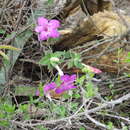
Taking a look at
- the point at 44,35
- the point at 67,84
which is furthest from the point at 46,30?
the point at 67,84

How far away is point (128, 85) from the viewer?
1.84 meters

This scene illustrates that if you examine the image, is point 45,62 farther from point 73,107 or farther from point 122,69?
point 122,69

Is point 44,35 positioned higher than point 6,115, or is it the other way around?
point 44,35

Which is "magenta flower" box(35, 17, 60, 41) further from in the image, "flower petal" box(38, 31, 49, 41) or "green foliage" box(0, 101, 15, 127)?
"green foliage" box(0, 101, 15, 127)

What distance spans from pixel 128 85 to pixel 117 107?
0.15 meters

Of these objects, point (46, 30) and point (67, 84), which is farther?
point (46, 30)

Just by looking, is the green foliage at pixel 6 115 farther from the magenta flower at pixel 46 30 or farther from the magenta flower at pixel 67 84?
the magenta flower at pixel 46 30

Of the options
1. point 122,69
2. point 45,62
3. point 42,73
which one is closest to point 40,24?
point 45,62

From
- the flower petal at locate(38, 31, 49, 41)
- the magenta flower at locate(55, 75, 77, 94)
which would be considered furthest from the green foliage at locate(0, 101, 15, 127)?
the flower petal at locate(38, 31, 49, 41)

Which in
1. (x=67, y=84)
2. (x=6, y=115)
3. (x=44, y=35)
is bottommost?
(x=6, y=115)

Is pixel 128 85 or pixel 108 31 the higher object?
pixel 108 31

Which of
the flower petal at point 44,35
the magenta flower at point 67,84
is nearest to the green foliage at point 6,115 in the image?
the magenta flower at point 67,84

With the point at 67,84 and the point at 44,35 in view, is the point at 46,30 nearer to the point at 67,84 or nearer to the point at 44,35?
the point at 44,35

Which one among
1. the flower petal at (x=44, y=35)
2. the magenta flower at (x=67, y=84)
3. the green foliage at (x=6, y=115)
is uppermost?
the flower petal at (x=44, y=35)
